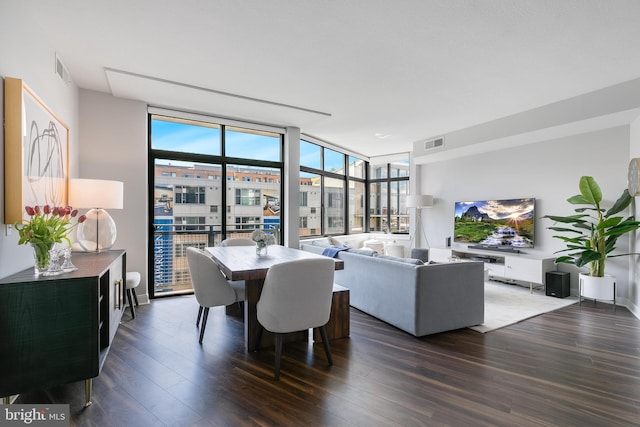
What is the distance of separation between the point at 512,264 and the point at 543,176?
150 centimetres

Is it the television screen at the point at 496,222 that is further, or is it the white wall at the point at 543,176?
the television screen at the point at 496,222

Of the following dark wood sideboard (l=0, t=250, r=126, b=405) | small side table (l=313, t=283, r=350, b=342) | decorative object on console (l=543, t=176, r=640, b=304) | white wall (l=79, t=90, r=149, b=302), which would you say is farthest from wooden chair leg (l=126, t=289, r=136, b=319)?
decorative object on console (l=543, t=176, r=640, b=304)

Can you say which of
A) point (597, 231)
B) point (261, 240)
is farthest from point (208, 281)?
point (597, 231)

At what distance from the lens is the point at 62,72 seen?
3129 millimetres

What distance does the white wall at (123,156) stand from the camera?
3926 mm

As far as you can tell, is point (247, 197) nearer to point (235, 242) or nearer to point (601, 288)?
point (235, 242)

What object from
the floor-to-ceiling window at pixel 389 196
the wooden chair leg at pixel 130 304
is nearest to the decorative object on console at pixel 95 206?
the wooden chair leg at pixel 130 304

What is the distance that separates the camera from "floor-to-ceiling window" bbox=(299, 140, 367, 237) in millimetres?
6445

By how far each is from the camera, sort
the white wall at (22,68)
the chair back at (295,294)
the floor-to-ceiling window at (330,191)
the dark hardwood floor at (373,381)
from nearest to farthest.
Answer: the dark hardwood floor at (373,381) → the white wall at (22,68) → the chair back at (295,294) → the floor-to-ceiling window at (330,191)

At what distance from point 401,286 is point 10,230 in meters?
3.10

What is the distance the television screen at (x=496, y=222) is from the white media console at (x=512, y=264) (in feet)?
0.77

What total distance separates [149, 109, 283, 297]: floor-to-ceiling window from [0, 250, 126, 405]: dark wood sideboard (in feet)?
8.85

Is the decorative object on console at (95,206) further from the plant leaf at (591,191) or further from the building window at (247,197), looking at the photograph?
the plant leaf at (591,191)

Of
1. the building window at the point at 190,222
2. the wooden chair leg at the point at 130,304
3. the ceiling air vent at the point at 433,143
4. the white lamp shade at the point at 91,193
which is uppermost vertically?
the ceiling air vent at the point at 433,143
